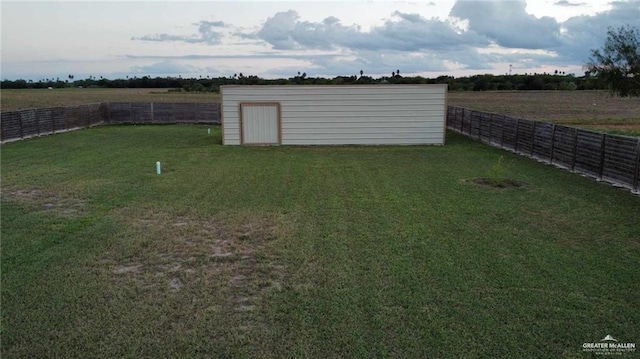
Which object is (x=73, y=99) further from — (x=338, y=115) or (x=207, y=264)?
(x=207, y=264)

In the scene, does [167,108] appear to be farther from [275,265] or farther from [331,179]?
[275,265]

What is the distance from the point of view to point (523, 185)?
11.9m

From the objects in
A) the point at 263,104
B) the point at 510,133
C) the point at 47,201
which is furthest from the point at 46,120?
the point at 510,133

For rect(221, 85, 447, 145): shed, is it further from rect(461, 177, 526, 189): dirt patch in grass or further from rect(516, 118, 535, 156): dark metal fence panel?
rect(461, 177, 526, 189): dirt patch in grass

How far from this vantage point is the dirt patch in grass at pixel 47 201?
373 inches

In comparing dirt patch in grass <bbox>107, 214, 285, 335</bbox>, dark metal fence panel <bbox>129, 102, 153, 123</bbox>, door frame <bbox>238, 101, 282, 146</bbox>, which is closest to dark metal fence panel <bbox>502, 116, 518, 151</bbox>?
door frame <bbox>238, 101, 282, 146</bbox>

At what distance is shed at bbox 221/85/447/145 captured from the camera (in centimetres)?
2106

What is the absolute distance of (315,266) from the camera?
21.6 feet

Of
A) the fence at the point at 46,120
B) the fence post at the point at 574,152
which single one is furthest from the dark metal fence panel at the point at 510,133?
the fence at the point at 46,120

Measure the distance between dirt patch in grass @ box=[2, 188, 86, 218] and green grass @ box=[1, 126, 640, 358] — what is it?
5 cm

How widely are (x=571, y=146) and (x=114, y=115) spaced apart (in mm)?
25497

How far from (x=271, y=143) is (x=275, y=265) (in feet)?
48.6

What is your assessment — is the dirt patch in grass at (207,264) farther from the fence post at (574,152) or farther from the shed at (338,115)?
the shed at (338,115)

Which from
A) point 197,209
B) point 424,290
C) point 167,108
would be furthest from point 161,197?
point 167,108
